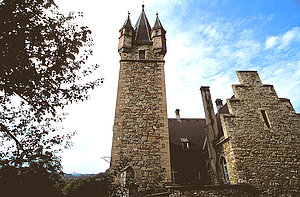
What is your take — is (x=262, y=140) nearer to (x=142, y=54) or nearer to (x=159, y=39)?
(x=142, y=54)

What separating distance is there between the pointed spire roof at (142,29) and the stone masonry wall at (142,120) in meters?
2.68

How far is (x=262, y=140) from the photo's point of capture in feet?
29.8

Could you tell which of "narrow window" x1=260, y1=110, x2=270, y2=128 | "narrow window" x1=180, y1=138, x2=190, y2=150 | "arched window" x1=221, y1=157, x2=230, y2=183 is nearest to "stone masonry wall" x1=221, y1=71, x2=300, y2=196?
"narrow window" x1=260, y1=110, x2=270, y2=128

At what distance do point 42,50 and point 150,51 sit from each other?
8.73m

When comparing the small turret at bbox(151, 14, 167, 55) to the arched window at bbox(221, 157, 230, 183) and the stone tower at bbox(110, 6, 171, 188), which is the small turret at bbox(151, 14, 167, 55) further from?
the arched window at bbox(221, 157, 230, 183)

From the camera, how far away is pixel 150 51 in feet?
39.5

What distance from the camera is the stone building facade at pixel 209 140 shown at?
A: 7953 mm

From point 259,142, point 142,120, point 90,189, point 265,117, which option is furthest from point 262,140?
point 90,189

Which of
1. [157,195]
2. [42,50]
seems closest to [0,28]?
[42,50]

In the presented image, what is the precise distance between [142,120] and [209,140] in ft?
17.7

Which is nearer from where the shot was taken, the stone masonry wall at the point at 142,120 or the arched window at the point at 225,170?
the stone masonry wall at the point at 142,120

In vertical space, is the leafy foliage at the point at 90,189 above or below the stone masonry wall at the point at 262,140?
below

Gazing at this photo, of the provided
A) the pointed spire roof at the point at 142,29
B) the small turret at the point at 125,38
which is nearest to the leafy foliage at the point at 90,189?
the small turret at the point at 125,38

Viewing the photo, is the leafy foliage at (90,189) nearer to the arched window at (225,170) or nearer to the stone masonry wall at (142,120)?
the stone masonry wall at (142,120)
